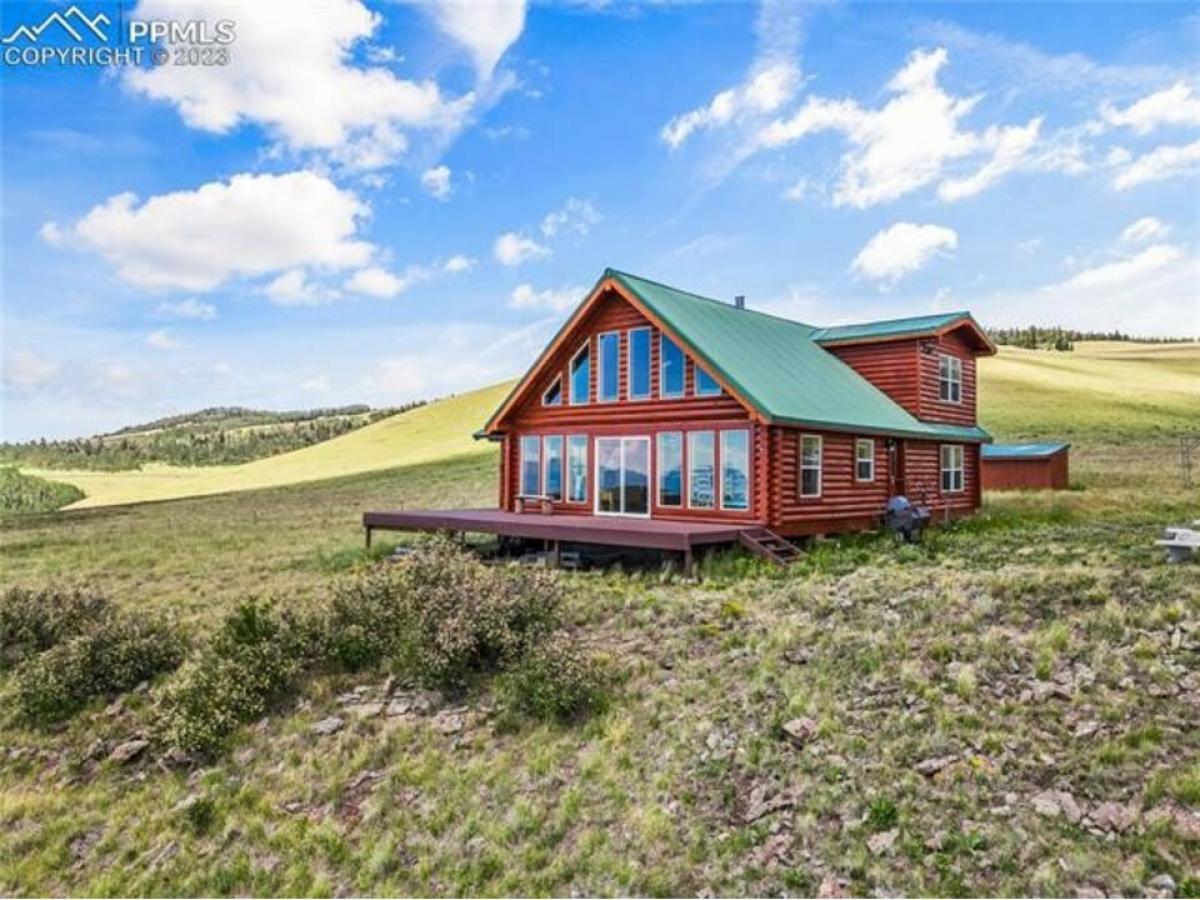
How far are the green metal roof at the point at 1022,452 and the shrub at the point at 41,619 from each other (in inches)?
1021

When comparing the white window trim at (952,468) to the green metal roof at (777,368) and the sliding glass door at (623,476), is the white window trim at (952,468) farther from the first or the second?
the sliding glass door at (623,476)

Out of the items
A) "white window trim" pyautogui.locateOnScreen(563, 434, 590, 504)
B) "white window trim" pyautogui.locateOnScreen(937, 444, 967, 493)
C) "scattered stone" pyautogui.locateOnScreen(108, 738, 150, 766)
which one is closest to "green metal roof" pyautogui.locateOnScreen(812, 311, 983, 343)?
"white window trim" pyautogui.locateOnScreen(937, 444, 967, 493)

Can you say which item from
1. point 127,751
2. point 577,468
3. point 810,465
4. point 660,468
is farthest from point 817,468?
point 127,751

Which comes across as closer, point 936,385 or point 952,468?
point 936,385

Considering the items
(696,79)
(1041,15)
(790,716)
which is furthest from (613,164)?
(790,716)

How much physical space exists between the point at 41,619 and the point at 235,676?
17.7 feet

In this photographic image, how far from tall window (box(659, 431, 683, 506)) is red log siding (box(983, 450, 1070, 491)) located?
15628 millimetres

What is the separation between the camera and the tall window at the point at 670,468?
1605 cm

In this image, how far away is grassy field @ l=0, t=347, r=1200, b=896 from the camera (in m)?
5.46

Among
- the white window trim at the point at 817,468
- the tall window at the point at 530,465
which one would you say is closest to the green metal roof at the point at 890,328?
the white window trim at the point at 817,468

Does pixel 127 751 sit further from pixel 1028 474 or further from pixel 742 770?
pixel 1028 474

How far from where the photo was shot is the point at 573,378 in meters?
18.3

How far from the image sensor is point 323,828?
6848mm

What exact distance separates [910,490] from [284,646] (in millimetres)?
15036
